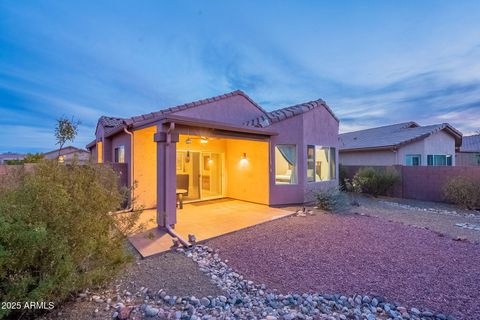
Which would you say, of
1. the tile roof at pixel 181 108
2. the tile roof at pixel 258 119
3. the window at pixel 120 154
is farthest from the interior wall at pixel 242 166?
the window at pixel 120 154

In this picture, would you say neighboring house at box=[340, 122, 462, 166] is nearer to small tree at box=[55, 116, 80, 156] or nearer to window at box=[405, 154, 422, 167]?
window at box=[405, 154, 422, 167]

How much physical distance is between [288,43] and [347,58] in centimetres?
325

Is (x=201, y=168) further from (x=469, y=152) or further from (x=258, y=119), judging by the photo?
(x=469, y=152)

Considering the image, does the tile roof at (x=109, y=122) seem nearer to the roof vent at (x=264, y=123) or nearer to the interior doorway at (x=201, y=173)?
the interior doorway at (x=201, y=173)

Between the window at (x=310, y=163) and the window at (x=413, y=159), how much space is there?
973 centimetres

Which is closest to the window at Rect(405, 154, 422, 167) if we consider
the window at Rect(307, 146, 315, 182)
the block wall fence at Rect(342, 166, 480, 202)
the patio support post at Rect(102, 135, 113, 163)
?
the block wall fence at Rect(342, 166, 480, 202)

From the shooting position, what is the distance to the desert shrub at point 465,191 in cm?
1056

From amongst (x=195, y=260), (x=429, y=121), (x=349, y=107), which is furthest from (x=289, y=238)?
(x=429, y=121)

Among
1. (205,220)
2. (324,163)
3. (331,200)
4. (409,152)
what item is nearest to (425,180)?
(409,152)

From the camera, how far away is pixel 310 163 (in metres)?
11.2

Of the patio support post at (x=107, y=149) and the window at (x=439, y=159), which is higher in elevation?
the patio support post at (x=107, y=149)

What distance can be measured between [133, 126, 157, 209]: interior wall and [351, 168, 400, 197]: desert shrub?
1092 cm

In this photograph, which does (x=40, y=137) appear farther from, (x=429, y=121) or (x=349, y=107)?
(x=429, y=121)

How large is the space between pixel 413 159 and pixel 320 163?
983 centimetres
